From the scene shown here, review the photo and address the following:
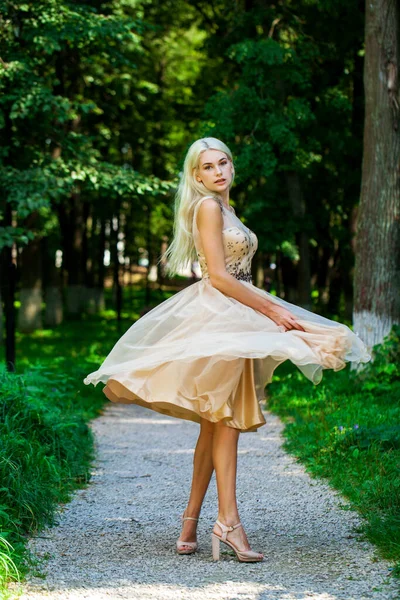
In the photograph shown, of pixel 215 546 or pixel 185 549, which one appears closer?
pixel 215 546

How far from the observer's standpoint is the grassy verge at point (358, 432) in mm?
5449

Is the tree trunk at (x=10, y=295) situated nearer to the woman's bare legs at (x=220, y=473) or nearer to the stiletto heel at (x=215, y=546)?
the woman's bare legs at (x=220, y=473)

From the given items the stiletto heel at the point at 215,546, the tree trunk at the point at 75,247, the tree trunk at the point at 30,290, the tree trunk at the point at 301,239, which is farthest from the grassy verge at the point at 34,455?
the tree trunk at the point at 75,247

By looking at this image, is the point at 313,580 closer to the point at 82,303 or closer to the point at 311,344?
the point at 311,344

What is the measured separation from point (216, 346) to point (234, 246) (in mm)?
591

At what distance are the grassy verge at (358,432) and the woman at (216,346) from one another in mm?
948

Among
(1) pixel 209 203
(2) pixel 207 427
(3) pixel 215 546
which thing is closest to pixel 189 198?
(1) pixel 209 203

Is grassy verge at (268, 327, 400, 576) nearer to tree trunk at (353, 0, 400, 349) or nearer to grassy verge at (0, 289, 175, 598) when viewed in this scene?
tree trunk at (353, 0, 400, 349)

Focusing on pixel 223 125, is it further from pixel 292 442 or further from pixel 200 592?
pixel 200 592

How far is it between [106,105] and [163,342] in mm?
19007

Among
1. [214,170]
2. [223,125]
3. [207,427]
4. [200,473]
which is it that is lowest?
[200,473]

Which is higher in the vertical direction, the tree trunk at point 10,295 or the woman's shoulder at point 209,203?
the woman's shoulder at point 209,203

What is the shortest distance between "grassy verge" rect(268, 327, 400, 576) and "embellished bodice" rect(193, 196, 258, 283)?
1.58 metres

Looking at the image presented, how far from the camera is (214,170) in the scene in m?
4.80
